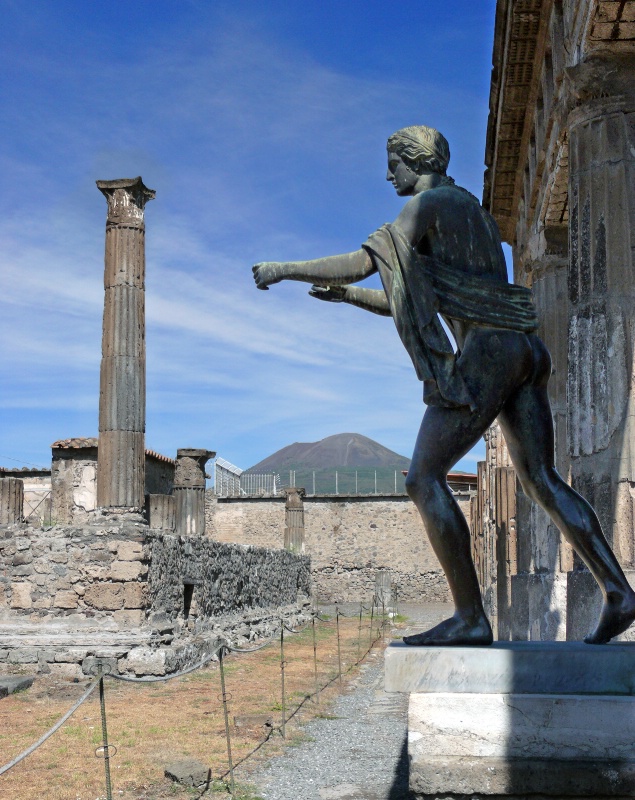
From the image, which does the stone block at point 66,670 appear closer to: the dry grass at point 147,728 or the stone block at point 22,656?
the stone block at point 22,656

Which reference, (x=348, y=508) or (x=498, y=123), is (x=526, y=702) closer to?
(x=498, y=123)

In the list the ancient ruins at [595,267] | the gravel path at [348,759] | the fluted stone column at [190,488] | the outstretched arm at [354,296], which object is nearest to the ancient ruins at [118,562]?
the gravel path at [348,759]

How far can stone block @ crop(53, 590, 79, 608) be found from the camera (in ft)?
42.7

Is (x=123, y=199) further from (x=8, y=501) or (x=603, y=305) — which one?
→ (x=603, y=305)

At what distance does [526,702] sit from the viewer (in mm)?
2986

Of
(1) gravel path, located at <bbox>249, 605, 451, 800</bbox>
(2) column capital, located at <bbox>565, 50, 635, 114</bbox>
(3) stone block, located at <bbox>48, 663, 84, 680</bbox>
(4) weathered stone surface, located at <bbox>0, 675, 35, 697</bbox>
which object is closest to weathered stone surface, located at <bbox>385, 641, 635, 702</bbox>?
(1) gravel path, located at <bbox>249, 605, 451, 800</bbox>

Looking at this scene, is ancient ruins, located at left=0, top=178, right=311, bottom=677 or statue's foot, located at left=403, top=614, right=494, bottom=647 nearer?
statue's foot, located at left=403, top=614, right=494, bottom=647

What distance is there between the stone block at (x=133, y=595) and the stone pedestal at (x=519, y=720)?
1035cm

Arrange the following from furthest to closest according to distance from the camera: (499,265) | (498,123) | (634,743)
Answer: (498,123)
(499,265)
(634,743)

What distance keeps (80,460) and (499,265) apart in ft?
88.5

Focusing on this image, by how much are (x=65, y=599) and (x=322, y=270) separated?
10530 mm

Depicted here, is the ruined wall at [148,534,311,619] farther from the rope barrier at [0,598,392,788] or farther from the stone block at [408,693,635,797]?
the stone block at [408,693,635,797]

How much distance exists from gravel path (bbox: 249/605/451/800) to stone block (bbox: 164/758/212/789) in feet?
1.14

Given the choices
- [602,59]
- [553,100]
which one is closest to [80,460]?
[553,100]
